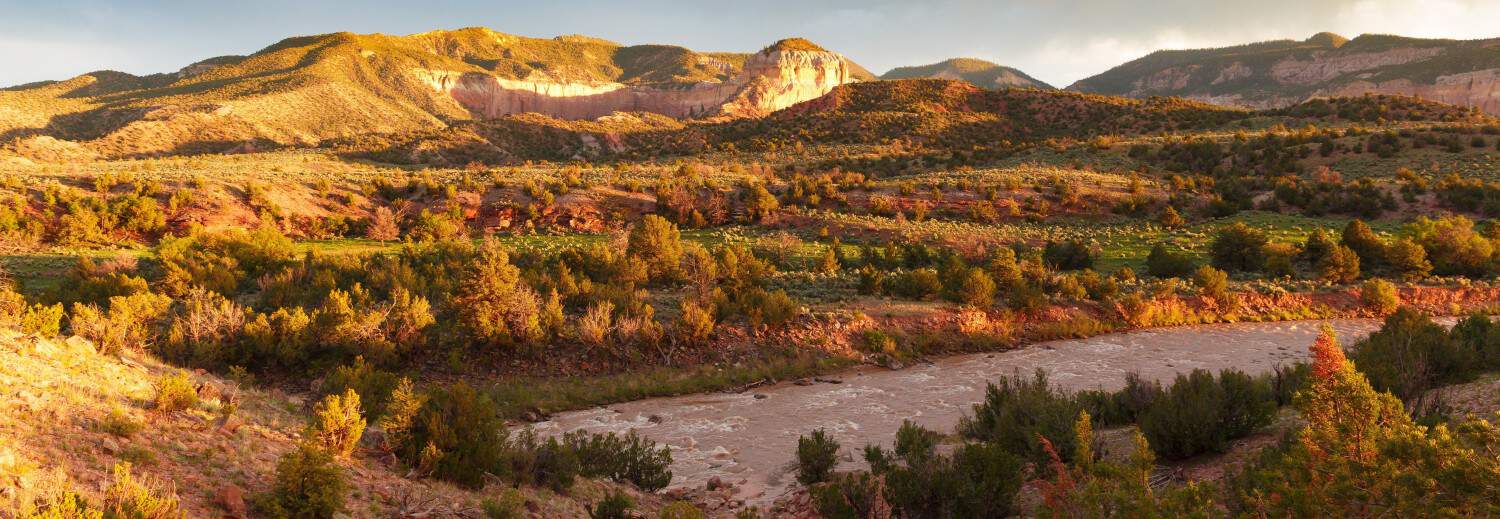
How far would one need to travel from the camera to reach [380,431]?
25.6 feet

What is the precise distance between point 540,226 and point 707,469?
22816 mm

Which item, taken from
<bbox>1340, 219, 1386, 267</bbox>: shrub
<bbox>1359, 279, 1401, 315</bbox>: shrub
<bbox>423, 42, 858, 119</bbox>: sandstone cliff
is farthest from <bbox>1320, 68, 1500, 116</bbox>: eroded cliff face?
<bbox>1359, 279, 1401, 315</bbox>: shrub

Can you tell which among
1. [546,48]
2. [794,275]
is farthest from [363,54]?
[794,275]

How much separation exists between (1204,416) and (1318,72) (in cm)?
15762

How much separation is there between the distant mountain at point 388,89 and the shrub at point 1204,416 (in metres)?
77.6

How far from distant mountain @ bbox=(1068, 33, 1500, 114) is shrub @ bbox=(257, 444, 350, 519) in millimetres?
111491

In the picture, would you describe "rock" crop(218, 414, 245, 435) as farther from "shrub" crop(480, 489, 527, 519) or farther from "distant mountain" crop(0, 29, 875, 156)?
"distant mountain" crop(0, 29, 875, 156)

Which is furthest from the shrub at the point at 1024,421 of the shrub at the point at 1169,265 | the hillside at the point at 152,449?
the shrub at the point at 1169,265

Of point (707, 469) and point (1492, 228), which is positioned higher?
point (1492, 228)

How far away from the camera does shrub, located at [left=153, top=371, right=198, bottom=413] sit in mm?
6512

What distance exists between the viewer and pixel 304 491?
5.16m

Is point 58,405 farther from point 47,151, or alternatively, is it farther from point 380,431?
point 47,151

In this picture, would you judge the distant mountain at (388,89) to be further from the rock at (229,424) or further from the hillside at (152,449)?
the rock at (229,424)

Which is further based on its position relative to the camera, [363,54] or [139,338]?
[363,54]
